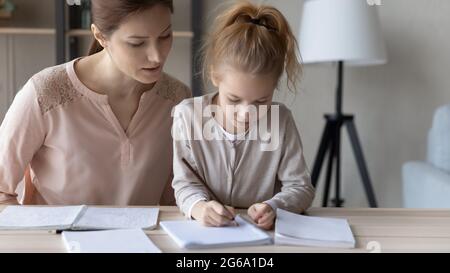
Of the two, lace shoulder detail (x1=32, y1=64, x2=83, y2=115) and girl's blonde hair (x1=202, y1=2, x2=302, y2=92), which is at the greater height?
girl's blonde hair (x1=202, y1=2, x2=302, y2=92)

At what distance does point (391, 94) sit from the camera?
10.1ft

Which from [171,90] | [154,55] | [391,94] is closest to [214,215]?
[154,55]

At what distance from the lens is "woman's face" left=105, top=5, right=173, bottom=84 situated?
1237mm

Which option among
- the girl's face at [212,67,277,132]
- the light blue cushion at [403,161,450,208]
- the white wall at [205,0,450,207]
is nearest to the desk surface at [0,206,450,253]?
the girl's face at [212,67,277,132]

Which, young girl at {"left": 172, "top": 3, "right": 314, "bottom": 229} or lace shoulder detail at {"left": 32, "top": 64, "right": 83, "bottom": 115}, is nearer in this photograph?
young girl at {"left": 172, "top": 3, "right": 314, "bottom": 229}

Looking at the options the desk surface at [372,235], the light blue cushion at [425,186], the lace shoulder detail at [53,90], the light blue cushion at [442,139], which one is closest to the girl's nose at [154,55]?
the lace shoulder detail at [53,90]

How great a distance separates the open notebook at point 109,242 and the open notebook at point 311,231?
0.22 m

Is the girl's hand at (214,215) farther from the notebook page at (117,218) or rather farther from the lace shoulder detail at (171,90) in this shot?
the lace shoulder detail at (171,90)

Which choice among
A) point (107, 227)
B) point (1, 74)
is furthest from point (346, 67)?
point (107, 227)

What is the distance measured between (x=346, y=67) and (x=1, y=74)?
1.80 m

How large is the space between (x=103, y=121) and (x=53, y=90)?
14 cm

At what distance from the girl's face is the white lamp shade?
5.03 ft

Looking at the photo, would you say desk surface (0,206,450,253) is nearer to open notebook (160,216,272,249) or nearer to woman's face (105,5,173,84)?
open notebook (160,216,272,249)
